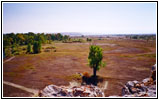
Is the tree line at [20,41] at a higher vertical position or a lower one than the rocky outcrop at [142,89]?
higher

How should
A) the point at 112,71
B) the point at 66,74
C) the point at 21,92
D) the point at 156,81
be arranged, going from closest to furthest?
the point at 156,81 → the point at 21,92 → the point at 66,74 → the point at 112,71

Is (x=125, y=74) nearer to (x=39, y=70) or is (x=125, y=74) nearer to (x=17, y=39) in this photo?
(x=39, y=70)

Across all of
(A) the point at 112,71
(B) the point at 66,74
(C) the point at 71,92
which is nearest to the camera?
(C) the point at 71,92

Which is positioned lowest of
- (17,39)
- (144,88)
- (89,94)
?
(89,94)

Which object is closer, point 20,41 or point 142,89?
point 142,89

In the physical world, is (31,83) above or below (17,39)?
below

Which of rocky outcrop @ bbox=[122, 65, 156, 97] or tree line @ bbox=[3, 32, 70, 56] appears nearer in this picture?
rocky outcrop @ bbox=[122, 65, 156, 97]

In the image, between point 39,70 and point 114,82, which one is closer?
point 114,82

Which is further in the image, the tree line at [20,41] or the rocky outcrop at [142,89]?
the tree line at [20,41]

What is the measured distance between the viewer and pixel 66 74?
27.1 meters

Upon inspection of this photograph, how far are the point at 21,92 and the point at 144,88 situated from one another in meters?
15.3

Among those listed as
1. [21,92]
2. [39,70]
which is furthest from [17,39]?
[21,92]

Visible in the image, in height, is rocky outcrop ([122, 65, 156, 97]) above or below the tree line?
below

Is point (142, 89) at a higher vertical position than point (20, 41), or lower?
lower
